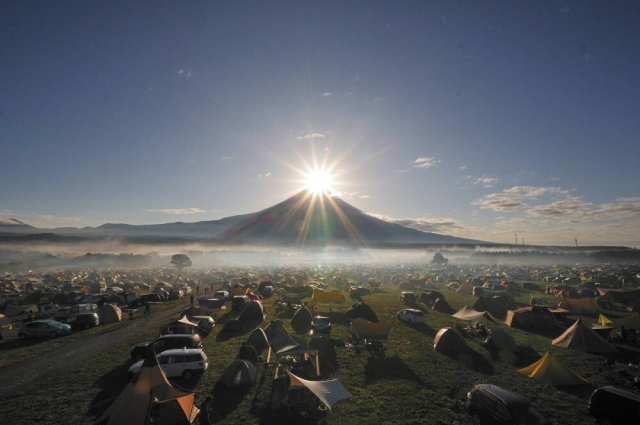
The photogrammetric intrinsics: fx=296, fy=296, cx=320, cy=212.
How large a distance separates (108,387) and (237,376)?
18.4 feet

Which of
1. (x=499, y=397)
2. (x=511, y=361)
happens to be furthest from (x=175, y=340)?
(x=511, y=361)

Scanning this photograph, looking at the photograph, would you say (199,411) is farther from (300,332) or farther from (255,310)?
(255,310)

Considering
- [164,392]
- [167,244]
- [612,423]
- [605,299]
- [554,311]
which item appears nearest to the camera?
[164,392]

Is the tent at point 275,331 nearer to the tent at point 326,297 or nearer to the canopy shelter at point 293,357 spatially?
the canopy shelter at point 293,357

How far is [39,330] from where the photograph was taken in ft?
71.3

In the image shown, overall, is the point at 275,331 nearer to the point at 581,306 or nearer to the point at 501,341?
the point at 501,341

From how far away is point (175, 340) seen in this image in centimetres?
1659

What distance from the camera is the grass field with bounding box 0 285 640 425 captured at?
10.4 m

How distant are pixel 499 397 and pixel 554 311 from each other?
21414 millimetres

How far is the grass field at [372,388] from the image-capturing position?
10.4 meters

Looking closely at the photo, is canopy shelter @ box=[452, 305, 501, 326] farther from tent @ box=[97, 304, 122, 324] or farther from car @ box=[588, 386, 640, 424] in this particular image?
tent @ box=[97, 304, 122, 324]

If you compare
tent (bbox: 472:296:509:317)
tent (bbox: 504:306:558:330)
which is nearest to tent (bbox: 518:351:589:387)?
tent (bbox: 504:306:558:330)

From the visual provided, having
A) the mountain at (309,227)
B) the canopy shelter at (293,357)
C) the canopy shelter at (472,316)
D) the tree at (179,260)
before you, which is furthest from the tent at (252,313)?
the tree at (179,260)

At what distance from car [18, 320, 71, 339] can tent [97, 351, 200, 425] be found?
1958 centimetres
